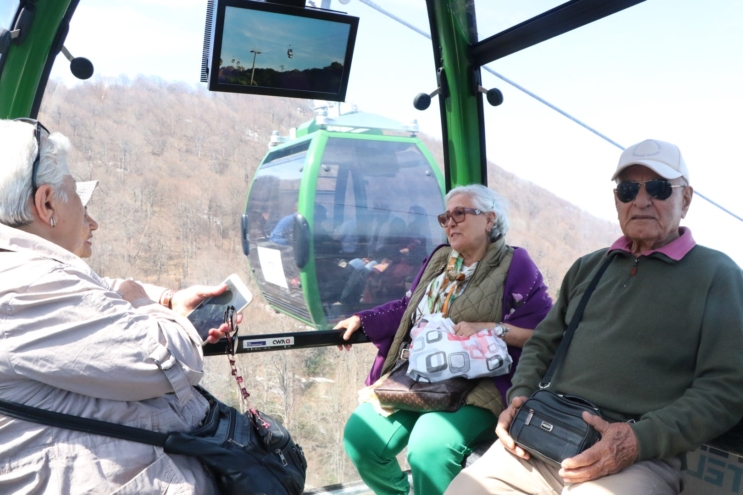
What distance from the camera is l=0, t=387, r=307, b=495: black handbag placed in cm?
138

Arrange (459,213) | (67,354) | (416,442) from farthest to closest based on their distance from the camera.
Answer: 1. (459,213)
2. (416,442)
3. (67,354)

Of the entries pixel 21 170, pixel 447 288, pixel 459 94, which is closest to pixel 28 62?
pixel 21 170

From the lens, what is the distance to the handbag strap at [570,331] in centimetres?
213

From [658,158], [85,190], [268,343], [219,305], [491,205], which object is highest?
[658,158]

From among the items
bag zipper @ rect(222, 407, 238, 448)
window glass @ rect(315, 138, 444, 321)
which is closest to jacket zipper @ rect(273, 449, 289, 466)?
bag zipper @ rect(222, 407, 238, 448)

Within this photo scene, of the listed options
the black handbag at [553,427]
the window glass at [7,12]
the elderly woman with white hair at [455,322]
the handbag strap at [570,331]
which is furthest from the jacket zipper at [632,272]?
the window glass at [7,12]

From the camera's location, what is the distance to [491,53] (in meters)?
3.46

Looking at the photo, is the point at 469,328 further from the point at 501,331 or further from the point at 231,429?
the point at 231,429

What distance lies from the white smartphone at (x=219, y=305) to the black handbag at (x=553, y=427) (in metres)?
0.99

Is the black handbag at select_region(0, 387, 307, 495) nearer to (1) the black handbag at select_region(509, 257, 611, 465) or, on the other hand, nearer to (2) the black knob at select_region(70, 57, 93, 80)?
(1) the black handbag at select_region(509, 257, 611, 465)

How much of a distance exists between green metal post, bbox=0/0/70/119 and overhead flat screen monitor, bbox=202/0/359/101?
68cm

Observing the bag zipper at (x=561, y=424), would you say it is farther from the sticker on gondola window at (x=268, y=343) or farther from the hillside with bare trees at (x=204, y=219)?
the hillside with bare trees at (x=204, y=219)

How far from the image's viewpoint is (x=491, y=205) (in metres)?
3.00

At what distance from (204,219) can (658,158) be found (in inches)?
137
